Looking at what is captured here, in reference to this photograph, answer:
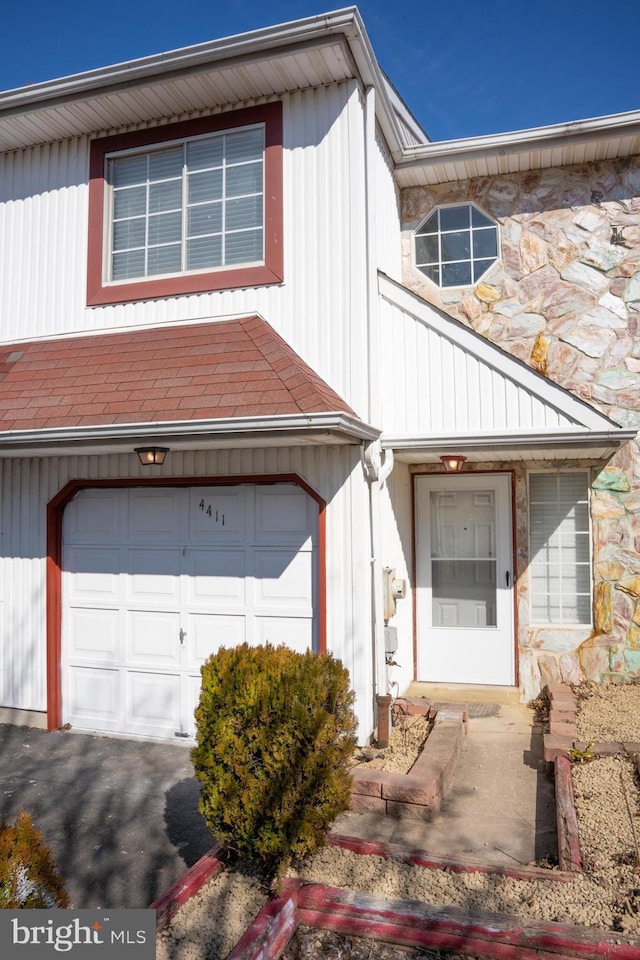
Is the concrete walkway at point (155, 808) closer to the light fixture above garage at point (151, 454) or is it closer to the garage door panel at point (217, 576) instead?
the garage door panel at point (217, 576)

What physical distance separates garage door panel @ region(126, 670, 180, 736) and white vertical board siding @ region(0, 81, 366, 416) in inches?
132

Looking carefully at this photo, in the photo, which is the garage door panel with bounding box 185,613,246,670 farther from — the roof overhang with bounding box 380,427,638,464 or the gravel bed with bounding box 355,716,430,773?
the roof overhang with bounding box 380,427,638,464

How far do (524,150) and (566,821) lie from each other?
22.1ft

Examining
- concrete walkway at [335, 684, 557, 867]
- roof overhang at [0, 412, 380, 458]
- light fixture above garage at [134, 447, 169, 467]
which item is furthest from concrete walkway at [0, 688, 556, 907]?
roof overhang at [0, 412, 380, 458]

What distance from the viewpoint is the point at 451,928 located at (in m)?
3.36

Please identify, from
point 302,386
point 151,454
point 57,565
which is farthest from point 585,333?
point 57,565

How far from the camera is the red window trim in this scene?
696 cm

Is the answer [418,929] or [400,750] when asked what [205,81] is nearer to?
[400,750]

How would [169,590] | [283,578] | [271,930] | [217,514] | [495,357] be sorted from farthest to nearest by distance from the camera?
[169,590] → [217,514] → [283,578] → [495,357] → [271,930]

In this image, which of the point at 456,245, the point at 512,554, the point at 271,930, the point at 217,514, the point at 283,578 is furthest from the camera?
the point at 456,245

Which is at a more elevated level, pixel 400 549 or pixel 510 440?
pixel 510 440

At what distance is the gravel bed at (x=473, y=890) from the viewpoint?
3482 mm

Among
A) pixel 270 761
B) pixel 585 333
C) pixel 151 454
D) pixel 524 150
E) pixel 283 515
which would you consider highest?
pixel 524 150

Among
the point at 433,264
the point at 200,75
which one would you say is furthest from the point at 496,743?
the point at 200,75
